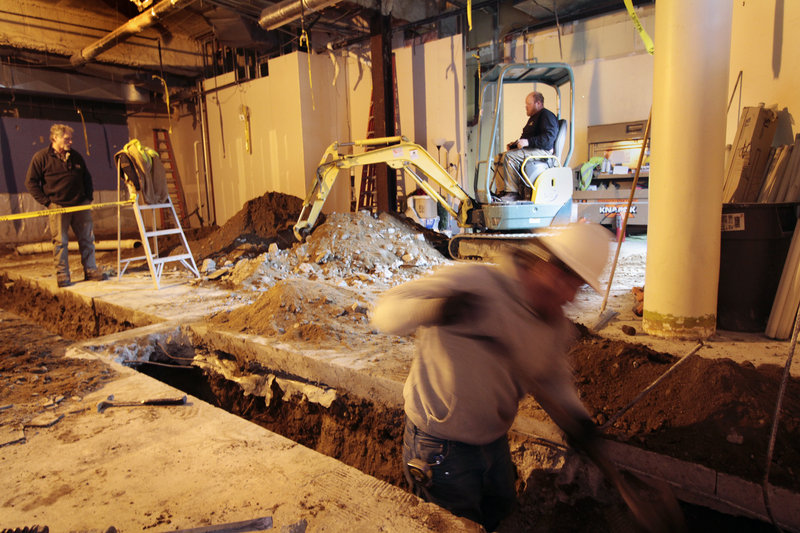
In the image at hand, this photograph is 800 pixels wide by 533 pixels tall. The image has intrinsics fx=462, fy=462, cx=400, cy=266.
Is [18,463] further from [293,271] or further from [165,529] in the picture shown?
[293,271]

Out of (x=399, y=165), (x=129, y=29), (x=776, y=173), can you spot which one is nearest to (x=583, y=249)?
(x=776, y=173)

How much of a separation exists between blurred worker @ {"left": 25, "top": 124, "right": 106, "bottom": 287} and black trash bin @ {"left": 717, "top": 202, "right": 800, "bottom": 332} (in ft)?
24.9

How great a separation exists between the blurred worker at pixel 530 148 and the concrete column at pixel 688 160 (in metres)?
3.02

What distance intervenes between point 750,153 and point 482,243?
3.52 m

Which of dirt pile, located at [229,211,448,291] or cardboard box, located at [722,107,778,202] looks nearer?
cardboard box, located at [722,107,778,202]

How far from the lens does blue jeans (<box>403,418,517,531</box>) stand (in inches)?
70.7

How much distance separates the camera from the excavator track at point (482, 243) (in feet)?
22.1

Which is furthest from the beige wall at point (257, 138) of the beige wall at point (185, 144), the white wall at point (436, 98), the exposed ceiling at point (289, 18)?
the white wall at point (436, 98)

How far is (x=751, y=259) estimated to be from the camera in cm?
369

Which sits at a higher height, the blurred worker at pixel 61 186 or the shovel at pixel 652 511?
the blurred worker at pixel 61 186

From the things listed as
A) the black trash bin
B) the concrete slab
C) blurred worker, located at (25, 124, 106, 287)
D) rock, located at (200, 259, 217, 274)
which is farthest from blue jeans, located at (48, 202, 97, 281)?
the black trash bin

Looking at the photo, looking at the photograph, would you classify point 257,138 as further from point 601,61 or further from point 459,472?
point 459,472

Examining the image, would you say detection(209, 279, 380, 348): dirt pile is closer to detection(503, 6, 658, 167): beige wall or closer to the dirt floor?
the dirt floor

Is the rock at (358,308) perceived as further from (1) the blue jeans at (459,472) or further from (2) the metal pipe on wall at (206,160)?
(2) the metal pipe on wall at (206,160)
